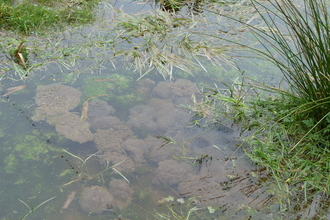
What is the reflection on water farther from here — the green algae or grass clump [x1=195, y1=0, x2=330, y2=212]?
grass clump [x1=195, y1=0, x2=330, y2=212]

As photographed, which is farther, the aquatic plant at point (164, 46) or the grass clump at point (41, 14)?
the grass clump at point (41, 14)

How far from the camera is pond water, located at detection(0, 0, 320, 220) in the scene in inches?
65.5

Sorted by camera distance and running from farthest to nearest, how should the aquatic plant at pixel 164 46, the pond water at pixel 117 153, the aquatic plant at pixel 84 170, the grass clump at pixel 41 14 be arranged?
the grass clump at pixel 41 14 < the aquatic plant at pixel 164 46 < the aquatic plant at pixel 84 170 < the pond water at pixel 117 153

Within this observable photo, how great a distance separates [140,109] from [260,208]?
1.05m

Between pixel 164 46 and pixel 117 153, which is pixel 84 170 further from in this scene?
pixel 164 46

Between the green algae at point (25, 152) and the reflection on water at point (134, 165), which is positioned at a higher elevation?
the reflection on water at point (134, 165)

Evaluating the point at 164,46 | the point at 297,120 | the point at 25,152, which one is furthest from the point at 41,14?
the point at 297,120

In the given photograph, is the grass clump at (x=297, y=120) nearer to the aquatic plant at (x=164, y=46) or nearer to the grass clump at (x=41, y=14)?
the aquatic plant at (x=164, y=46)

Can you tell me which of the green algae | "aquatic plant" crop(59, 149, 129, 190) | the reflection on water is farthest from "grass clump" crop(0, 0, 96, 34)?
"aquatic plant" crop(59, 149, 129, 190)

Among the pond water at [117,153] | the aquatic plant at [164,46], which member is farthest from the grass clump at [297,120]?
the aquatic plant at [164,46]

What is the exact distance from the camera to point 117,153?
1.95 m

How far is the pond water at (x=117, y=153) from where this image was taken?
1663mm

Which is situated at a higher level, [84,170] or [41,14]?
[41,14]

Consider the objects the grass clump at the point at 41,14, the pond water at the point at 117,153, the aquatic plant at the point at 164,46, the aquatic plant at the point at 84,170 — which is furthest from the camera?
the grass clump at the point at 41,14
